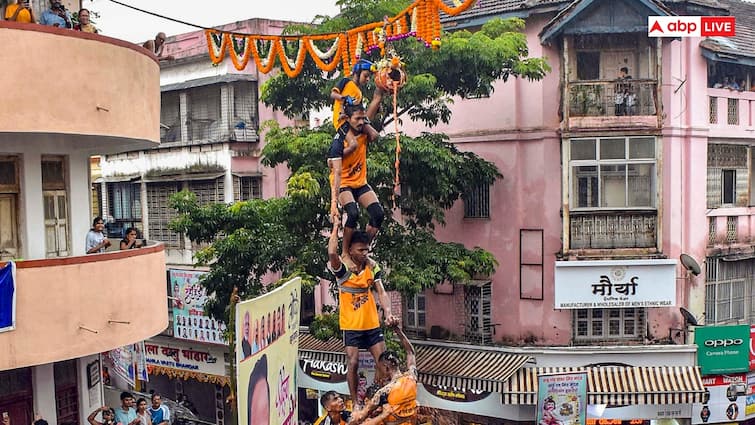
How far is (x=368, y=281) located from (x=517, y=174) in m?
11.7

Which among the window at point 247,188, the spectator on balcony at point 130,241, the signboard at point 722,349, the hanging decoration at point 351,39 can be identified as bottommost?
the signboard at point 722,349

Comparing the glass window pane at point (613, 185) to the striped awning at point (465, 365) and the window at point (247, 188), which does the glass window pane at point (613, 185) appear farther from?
the window at point (247, 188)

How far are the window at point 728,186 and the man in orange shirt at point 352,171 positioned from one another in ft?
47.9

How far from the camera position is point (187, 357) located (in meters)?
26.6

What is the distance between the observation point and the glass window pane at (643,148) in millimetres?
19797

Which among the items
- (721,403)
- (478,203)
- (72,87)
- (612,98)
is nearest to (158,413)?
(72,87)

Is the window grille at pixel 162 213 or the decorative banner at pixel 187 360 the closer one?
the decorative banner at pixel 187 360

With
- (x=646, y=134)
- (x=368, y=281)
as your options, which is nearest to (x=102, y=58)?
(x=368, y=281)

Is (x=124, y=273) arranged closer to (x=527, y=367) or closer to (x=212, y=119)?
(x=527, y=367)

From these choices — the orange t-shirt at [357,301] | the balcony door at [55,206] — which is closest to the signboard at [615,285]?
the orange t-shirt at [357,301]

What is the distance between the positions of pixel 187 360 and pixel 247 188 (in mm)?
5958

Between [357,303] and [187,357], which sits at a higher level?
[357,303]

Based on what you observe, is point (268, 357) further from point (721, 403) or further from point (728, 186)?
point (728, 186)

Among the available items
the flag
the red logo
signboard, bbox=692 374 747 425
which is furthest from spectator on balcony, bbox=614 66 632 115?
the flag
